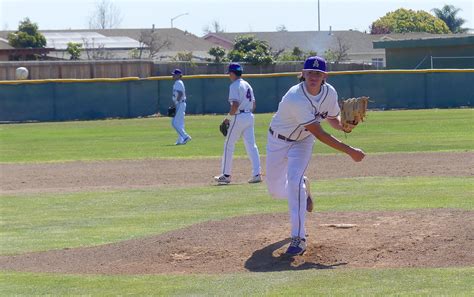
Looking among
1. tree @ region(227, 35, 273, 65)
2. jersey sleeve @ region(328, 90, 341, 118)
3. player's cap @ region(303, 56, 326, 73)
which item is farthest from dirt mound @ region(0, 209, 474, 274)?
tree @ region(227, 35, 273, 65)

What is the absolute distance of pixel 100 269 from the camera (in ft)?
29.4

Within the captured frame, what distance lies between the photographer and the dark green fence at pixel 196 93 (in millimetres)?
37062

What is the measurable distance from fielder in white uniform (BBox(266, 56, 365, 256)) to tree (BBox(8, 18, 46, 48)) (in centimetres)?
5212

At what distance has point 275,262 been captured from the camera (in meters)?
8.82

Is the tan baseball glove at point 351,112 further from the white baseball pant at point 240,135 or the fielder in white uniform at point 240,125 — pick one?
the white baseball pant at point 240,135

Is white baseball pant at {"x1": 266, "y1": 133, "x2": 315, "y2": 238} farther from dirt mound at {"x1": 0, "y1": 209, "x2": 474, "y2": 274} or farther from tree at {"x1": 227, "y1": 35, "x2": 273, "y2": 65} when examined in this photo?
tree at {"x1": 227, "y1": 35, "x2": 273, "y2": 65}

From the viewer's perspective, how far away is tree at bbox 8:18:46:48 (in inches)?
2338

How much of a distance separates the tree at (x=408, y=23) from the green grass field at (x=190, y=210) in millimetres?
69466

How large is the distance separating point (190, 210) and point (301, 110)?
4305mm

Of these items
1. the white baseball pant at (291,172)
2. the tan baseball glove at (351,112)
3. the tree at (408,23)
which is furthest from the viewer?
the tree at (408,23)

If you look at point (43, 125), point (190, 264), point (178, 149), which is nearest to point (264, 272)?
point (190, 264)

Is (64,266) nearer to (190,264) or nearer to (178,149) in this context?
(190,264)

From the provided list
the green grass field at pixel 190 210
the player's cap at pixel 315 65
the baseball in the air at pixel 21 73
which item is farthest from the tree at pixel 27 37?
the player's cap at pixel 315 65

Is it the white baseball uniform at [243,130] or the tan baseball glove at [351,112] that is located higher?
the tan baseball glove at [351,112]
